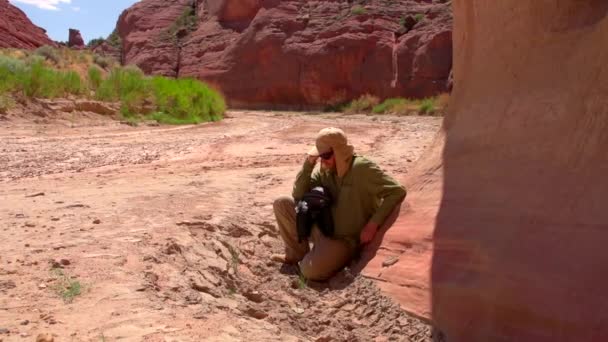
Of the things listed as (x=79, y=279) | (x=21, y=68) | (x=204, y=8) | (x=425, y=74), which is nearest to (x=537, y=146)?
(x=79, y=279)

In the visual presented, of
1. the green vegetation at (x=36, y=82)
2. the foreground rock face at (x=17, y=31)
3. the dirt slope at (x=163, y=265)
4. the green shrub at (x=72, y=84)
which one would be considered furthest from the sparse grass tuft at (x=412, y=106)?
the foreground rock face at (x=17, y=31)

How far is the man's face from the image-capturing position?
458 centimetres

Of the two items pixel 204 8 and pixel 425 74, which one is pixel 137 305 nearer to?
pixel 425 74

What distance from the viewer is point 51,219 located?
201 inches

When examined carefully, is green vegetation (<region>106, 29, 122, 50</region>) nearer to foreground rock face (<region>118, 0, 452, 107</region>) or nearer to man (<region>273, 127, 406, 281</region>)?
foreground rock face (<region>118, 0, 452, 107</region>)

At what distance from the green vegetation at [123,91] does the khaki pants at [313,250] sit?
33.4 feet

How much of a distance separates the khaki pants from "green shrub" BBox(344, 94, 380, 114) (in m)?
23.7

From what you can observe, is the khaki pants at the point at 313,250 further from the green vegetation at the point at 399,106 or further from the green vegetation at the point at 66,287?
the green vegetation at the point at 399,106

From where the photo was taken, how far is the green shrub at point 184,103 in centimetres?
1699

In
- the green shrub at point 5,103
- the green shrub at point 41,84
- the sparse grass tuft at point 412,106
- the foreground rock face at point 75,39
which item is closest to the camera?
the green shrub at point 5,103

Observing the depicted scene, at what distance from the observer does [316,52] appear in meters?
31.8

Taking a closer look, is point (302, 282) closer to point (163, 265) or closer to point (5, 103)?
point (163, 265)

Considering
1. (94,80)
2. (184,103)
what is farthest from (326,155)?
(184,103)

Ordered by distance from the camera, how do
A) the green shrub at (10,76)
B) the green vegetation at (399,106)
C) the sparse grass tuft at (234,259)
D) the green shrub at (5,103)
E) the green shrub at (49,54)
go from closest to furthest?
the sparse grass tuft at (234,259) → the green shrub at (5,103) → the green shrub at (10,76) → the green vegetation at (399,106) → the green shrub at (49,54)
